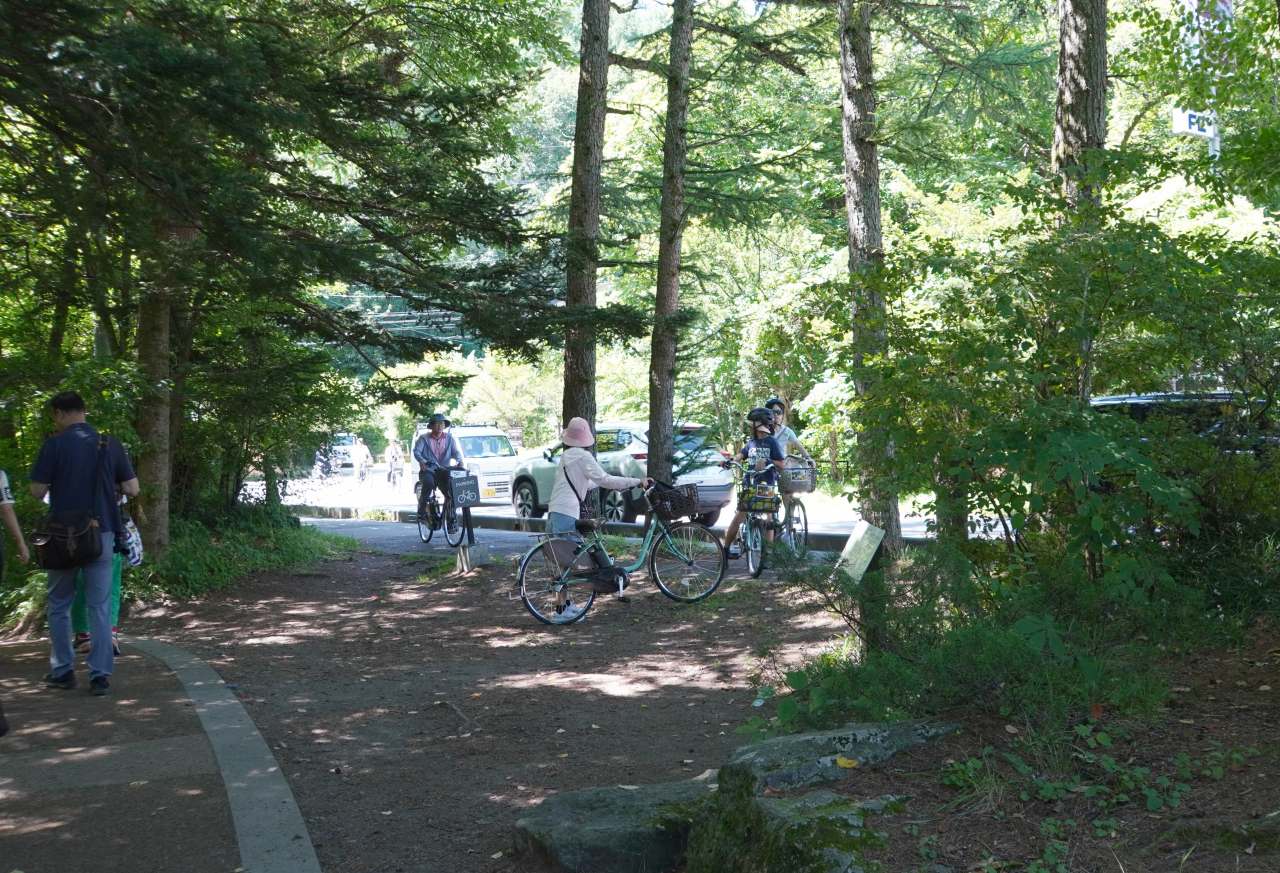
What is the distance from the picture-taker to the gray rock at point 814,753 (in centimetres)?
361

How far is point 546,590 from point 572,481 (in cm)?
104

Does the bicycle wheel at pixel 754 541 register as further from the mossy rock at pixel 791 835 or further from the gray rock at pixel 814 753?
the mossy rock at pixel 791 835

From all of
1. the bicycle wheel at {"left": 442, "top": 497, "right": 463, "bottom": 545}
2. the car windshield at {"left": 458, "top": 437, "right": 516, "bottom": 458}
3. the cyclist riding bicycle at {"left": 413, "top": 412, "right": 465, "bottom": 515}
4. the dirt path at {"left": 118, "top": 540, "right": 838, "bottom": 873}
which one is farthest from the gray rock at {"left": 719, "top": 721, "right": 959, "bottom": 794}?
the car windshield at {"left": 458, "top": 437, "right": 516, "bottom": 458}

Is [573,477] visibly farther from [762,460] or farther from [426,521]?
[426,521]

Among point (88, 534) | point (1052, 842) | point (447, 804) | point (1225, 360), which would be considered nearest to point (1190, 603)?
point (1225, 360)

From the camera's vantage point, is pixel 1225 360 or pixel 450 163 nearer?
pixel 1225 360

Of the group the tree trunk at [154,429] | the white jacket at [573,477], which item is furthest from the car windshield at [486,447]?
the white jacket at [573,477]

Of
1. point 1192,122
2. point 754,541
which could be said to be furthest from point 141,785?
point 1192,122

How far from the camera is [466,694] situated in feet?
24.4

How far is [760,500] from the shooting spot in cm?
1113

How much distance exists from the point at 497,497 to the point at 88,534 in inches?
777

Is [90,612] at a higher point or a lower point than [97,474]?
lower

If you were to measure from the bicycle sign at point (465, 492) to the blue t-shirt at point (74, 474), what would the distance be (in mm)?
A: 7237

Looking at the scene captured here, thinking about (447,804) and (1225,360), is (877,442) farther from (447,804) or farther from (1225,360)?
(447,804)
